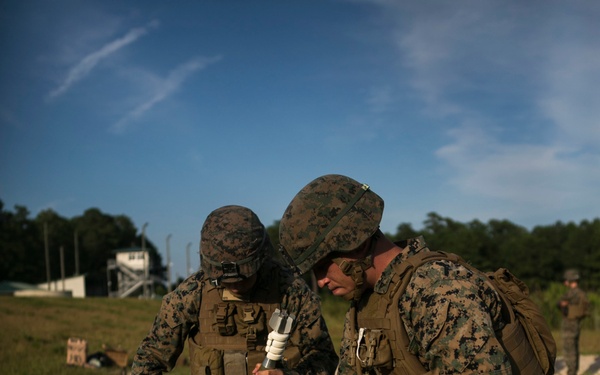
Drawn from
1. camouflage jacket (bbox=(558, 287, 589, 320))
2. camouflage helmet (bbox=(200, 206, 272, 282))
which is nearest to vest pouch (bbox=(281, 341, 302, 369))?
camouflage helmet (bbox=(200, 206, 272, 282))

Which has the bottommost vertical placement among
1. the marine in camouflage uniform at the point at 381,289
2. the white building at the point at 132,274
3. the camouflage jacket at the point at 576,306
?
the camouflage jacket at the point at 576,306

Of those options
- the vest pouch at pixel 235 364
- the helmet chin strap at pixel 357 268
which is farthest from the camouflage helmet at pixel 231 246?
the helmet chin strap at pixel 357 268

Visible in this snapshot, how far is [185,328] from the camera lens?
15.3 feet

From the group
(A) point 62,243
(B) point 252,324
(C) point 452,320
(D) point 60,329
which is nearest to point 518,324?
(C) point 452,320

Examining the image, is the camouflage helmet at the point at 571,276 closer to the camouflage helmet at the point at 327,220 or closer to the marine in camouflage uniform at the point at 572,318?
the marine in camouflage uniform at the point at 572,318

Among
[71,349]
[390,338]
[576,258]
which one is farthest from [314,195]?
[576,258]

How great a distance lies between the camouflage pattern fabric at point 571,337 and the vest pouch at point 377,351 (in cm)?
1209

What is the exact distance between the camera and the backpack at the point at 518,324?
2.67 meters

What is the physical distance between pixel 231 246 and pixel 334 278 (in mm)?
1584

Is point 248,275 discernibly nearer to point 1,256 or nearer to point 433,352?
point 433,352

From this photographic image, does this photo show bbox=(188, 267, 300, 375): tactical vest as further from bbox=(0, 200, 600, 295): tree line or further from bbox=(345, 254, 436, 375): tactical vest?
bbox=(0, 200, 600, 295): tree line

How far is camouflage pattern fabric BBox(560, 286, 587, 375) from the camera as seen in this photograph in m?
13.7

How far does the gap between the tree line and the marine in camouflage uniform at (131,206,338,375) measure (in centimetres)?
1467

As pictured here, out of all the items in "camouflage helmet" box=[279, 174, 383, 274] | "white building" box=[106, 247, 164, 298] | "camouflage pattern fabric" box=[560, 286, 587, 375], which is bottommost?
"camouflage pattern fabric" box=[560, 286, 587, 375]
